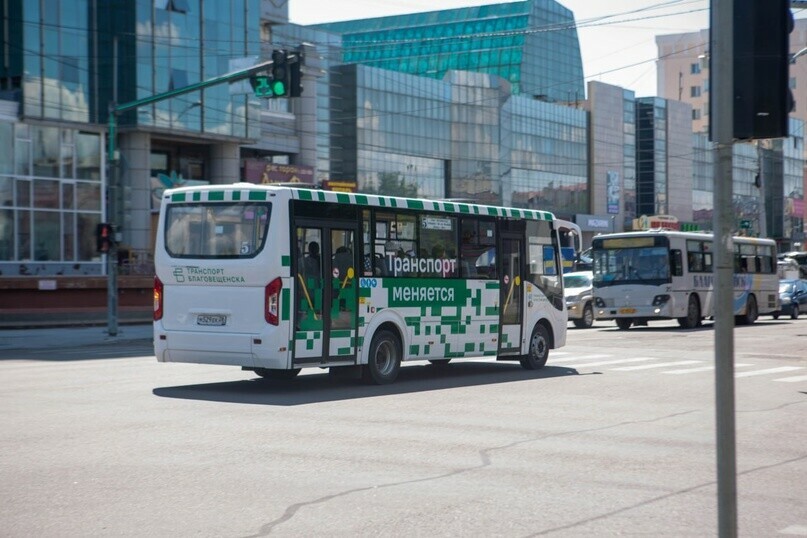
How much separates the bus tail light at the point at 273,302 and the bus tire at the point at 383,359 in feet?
6.63

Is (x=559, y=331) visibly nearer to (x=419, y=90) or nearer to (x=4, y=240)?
(x=4, y=240)

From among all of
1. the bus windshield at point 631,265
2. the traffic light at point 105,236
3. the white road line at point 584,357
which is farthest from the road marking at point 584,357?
the traffic light at point 105,236

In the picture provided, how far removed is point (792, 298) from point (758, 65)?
4486cm

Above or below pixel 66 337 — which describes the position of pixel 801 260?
above

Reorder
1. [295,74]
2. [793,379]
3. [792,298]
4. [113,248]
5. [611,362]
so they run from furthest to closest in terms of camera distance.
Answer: [792,298]
[113,248]
[295,74]
[611,362]
[793,379]

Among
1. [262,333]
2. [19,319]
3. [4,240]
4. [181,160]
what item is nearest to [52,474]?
[262,333]

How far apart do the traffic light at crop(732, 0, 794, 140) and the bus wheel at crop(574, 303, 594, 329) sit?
1345 inches

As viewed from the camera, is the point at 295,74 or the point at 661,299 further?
the point at 661,299

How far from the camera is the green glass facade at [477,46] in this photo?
350 feet

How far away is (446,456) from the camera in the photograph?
10.2 m

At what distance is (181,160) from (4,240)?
13178 millimetres

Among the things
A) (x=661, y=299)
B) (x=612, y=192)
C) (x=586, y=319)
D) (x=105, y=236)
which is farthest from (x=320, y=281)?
(x=612, y=192)

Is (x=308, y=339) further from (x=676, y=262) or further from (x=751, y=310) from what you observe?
(x=751, y=310)

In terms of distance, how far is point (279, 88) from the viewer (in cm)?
2456
